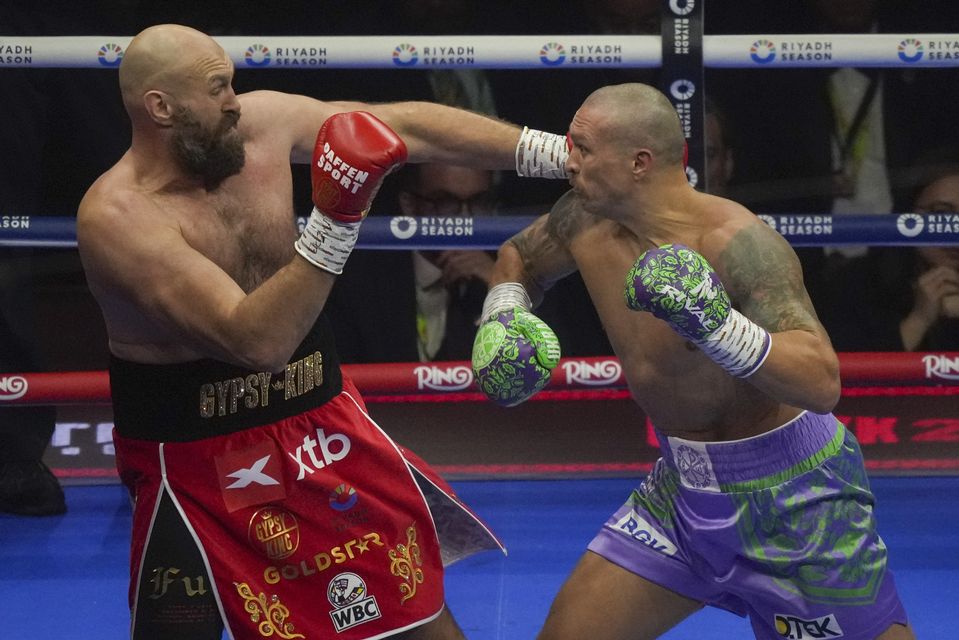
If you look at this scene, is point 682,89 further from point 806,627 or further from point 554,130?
point 806,627

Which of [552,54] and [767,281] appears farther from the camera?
[552,54]

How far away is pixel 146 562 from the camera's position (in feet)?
8.23

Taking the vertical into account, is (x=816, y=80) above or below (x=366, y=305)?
above

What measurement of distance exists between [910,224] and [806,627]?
1.76 m

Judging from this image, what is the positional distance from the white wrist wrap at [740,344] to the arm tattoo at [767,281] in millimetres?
116

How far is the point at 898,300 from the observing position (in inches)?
189

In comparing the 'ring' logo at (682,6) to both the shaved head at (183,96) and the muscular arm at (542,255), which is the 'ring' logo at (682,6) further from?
the shaved head at (183,96)

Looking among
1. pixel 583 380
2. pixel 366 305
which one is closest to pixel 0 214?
pixel 366 305

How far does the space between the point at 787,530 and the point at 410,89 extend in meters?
2.57

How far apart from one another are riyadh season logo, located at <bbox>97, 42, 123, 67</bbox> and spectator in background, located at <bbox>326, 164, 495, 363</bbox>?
113 centimetres

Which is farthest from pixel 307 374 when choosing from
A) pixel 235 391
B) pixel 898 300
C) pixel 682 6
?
pixel 898 300

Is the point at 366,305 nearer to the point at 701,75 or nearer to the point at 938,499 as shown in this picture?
the point at 701,75

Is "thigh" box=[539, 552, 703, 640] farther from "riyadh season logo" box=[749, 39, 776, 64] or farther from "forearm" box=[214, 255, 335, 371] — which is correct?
"riyadh season logo" box=[749, 39, 776, 64]

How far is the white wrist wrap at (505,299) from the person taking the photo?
272 centimetres
